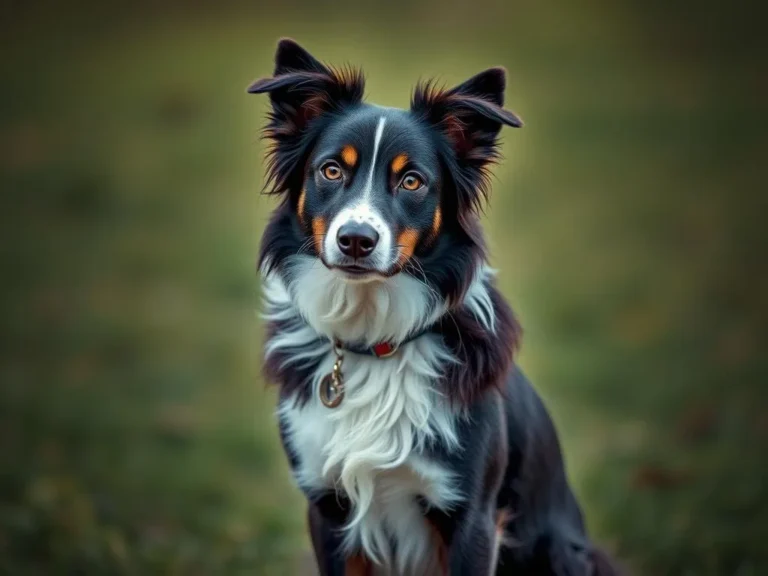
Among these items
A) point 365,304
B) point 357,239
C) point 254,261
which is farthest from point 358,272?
point 254,261

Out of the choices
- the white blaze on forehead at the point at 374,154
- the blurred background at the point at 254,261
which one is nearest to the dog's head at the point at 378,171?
the white blaze on forehead at the point at 374,154

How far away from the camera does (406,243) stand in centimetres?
378

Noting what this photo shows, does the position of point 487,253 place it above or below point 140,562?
above

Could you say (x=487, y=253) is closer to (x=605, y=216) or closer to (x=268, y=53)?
(x=605, y=216)

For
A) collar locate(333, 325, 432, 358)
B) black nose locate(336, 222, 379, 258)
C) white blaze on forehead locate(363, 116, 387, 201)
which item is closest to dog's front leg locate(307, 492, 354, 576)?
collar locate(333, 325, 432, 358)

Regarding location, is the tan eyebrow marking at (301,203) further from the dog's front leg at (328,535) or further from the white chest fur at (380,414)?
the dog's front leg at (328,535)

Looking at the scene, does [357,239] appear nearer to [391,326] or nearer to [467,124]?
[391,326]

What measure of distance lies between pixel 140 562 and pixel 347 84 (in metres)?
2.63

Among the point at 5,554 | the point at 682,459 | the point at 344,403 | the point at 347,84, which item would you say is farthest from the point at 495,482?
the point at 682,459

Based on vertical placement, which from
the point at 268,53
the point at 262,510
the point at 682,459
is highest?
the point at 268,53

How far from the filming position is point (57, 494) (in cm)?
581

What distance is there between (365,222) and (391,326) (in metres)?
0.47

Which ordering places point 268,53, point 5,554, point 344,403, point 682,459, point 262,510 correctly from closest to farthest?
point 344,403, point 5,554, point 262,510, point 682,459, point 268,53

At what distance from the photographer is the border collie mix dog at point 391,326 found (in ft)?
12.4
